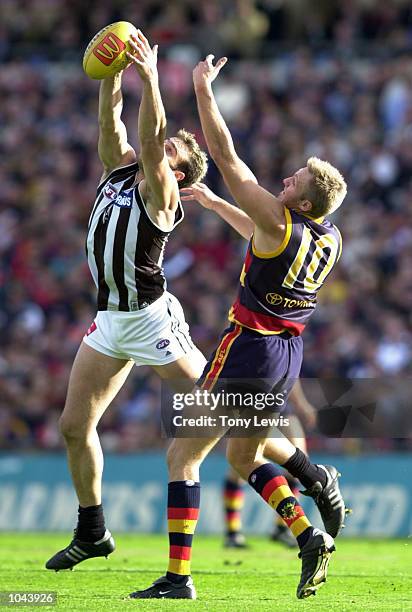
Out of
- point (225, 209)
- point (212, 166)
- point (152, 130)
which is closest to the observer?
point (152, 130)

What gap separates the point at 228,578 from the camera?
8.69 metres

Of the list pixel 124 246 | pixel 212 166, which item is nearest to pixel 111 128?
pixel 124 246

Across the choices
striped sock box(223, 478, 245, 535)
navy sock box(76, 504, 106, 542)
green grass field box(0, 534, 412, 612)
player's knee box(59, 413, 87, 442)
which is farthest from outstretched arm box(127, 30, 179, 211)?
striped sock box(223, 478, 245, 535)

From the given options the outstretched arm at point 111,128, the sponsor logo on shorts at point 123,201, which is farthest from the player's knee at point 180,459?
the outstretched arm at point 111,128

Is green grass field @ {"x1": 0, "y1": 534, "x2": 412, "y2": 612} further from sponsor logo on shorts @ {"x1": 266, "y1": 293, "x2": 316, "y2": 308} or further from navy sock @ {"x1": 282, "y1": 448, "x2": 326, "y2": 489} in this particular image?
sponsor logo on shorts @ {"x1": 266, "y1": 293, "x2": 316, "y2": 308}

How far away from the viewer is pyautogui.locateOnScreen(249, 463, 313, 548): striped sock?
7387 mm

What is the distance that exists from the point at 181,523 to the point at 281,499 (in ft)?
2.10

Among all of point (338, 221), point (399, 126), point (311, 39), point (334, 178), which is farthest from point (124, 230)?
point (311, 39)

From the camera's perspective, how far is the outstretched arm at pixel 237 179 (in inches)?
281

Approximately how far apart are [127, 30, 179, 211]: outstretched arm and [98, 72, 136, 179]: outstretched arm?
20.9 inches

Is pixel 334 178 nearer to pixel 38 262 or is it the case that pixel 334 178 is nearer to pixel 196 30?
pixel 38 262

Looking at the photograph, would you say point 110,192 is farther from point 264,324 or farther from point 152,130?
point 264,324

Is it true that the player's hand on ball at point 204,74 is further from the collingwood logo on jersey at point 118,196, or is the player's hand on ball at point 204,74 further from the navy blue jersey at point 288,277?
the collingwood logo on jersey at point 118,196

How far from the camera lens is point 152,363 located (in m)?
8.20
